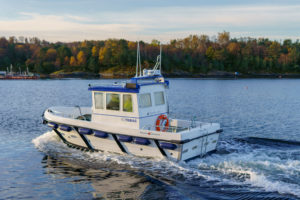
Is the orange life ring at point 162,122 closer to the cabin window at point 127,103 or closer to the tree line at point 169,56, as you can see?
the cabin window at point 127,103

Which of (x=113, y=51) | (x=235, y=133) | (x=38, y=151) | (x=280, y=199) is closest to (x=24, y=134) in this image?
(x=38, y=151)

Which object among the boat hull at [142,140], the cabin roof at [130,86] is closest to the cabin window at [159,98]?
the cabin roof at [130,86]

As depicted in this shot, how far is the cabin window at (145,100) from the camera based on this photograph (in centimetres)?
1472

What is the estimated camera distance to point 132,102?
14633mm

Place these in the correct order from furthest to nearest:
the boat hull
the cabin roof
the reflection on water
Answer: the cabin roof
the boat hull
the reflection on water

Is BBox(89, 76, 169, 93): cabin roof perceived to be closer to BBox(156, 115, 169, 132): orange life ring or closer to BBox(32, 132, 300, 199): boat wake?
BBox(156, 115, 169, 132): orange life ring

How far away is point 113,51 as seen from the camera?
150000 millimetres

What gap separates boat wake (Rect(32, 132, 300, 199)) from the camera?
36.9 feet

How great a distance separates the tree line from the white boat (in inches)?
4697

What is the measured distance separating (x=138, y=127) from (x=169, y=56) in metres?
151

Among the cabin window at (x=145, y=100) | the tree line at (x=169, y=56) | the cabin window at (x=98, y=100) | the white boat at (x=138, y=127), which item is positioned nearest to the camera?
the white boat at (x=138, y=127)

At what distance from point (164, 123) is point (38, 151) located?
7.01m

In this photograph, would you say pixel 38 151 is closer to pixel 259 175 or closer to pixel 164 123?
pixel 164 123

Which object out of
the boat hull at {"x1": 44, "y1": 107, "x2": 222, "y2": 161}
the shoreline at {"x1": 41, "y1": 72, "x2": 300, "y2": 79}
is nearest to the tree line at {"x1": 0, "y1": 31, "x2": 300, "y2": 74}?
the shoreline at {"x1": 41, "y1": 72, "x2": 300, "y2": 79}
